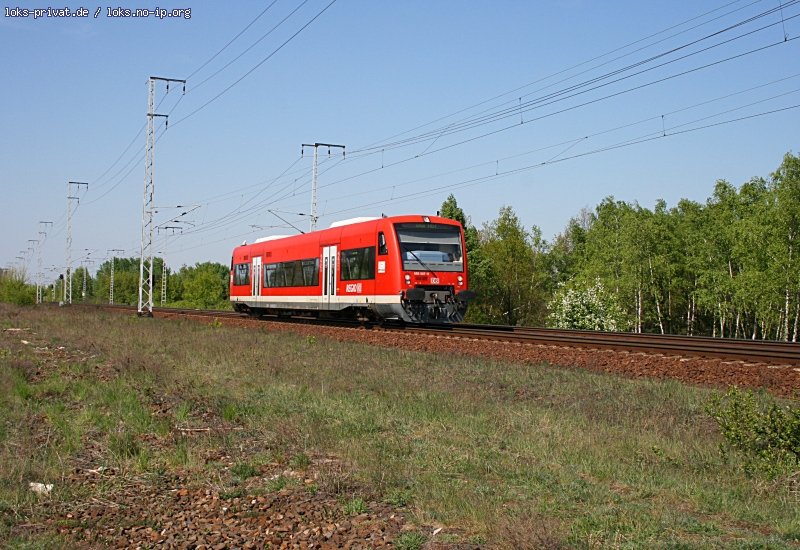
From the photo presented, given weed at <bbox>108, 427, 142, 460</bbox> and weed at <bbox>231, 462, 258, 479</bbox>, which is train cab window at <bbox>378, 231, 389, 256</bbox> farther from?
weed at <bbox>231, 462, 258, 479</bbox>

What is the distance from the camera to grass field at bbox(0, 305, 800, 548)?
18.3 feet

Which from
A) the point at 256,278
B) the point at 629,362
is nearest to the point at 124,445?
the point at 629,362

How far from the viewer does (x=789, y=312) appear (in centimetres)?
5238

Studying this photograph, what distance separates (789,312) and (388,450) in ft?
169

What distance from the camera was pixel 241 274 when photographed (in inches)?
1634

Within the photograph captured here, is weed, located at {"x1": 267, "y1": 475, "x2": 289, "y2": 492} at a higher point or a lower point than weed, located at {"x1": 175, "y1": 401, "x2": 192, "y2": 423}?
lower

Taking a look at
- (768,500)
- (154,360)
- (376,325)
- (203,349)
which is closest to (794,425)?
(768,500)

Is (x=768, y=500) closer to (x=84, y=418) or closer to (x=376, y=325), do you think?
(x=84, y=418)

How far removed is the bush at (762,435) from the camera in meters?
7.02

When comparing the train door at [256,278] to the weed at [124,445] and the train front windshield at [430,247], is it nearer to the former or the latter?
the train front windshield at [430,247]

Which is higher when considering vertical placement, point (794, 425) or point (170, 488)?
point (794, 425)

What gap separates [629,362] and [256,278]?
84.6ft

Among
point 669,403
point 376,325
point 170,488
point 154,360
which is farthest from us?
point 376,325

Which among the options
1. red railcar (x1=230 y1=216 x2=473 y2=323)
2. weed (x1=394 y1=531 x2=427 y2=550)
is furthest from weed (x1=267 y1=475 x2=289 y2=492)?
red railcar (x1=230 y1=216 x2=473 y2=323)
